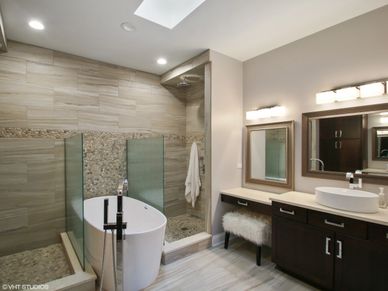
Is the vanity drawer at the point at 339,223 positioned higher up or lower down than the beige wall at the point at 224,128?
lower down

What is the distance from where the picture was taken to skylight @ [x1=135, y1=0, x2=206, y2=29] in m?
2.19

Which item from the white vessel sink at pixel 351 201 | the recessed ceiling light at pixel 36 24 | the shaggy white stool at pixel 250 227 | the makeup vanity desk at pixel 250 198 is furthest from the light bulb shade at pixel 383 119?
the recessed ceiling light at pixel 36 24

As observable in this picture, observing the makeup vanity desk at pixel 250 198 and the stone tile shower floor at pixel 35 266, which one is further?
the makeup vanity desk at pixel 250 198

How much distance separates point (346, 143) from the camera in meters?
2.40

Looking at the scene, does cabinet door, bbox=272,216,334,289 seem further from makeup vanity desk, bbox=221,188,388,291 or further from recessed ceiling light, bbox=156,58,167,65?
recessed ceiling light, bbox=156,58,167,65

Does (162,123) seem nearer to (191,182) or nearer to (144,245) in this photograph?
(191,182)

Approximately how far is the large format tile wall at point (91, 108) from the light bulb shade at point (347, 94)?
2695mm

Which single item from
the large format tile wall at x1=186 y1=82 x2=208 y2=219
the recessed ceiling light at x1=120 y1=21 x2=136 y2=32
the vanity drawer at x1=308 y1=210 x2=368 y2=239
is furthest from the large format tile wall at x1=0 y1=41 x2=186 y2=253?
the vanity drawer at x1=308 y1=210 x2=368 y2=239

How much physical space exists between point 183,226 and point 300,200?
6.81 ft

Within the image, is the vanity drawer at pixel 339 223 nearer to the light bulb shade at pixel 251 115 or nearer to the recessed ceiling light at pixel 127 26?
the light bulb shade at pixel 251 115

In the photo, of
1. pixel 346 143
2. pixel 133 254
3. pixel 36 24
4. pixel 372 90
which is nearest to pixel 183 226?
pixel 133 254

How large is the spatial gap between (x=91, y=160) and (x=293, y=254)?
9.86 feet

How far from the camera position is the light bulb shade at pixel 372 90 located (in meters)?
2.06

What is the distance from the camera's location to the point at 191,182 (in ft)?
12.7
